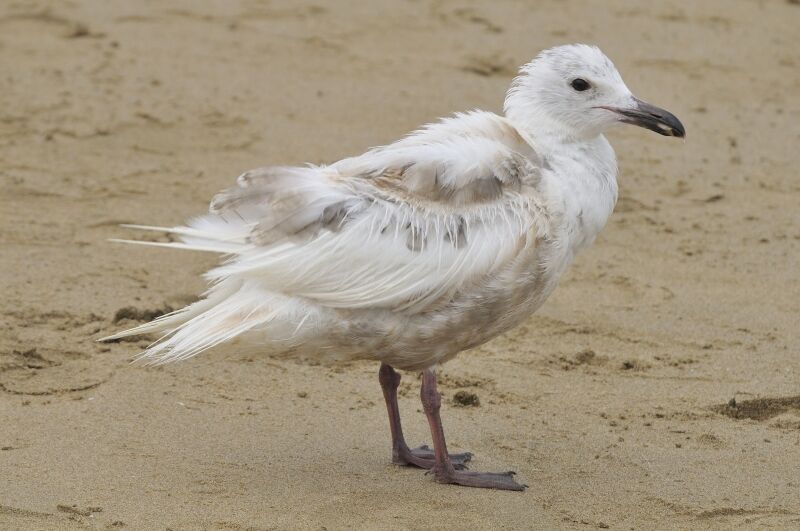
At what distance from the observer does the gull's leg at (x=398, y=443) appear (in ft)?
17.2

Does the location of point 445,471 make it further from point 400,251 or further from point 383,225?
point 383,225

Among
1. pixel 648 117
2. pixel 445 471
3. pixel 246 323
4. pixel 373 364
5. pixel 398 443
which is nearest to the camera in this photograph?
pixel 246 323

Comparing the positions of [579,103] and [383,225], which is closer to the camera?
[383,225]

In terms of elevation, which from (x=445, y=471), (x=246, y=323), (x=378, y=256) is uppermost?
(x=378, y=256)

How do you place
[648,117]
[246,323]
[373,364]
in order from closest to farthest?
[246,323] < [648,117] < [373,364]

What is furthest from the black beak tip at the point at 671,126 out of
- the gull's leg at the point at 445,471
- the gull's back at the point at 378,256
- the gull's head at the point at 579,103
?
the gull's leg at the point at 445,471

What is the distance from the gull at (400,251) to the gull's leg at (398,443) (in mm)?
23

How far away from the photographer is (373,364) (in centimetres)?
612

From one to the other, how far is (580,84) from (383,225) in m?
1.13

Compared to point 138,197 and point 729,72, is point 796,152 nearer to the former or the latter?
point 729,72

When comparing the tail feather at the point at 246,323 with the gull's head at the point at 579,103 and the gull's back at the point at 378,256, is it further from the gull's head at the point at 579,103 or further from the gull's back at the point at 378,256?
the gull's head at the point at 579,103

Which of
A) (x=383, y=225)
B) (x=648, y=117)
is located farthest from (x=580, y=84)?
(x=383, y=225)

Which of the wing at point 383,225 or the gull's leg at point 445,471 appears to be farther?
the gull's leg at point 445,471

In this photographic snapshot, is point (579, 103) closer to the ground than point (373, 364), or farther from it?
farther from it
